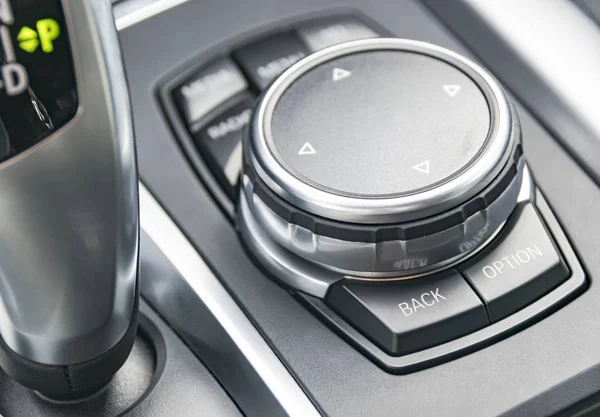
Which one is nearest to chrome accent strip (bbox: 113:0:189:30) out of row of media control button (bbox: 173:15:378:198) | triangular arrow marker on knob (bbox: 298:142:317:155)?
row of media control button (bbox: 173:15:378:198)

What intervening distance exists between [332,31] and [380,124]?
124 millimetres

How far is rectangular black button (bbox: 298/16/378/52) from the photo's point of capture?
527 millimetres

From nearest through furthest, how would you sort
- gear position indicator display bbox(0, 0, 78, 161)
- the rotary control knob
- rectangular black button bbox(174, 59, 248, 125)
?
gear position indicator display bbox(0, 0, 78, 161) < the rotary control knob < rectangular black button bbox(174, 59, 248, 125)

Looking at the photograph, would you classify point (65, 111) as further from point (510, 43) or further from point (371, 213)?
point (510, 43)

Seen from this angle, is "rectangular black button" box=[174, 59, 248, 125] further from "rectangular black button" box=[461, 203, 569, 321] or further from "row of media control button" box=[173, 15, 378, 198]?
"rectangular black button" box=[461, 203, 569, 321]

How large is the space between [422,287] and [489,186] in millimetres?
59

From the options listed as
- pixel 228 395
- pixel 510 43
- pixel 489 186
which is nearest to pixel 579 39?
pixel 510 43

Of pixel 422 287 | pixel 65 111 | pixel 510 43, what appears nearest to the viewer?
pixel 65 111

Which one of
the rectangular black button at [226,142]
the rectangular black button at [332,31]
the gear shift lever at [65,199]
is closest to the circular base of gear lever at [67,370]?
the gear shift lever at [65,199]

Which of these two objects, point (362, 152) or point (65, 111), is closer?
point (65, 111)

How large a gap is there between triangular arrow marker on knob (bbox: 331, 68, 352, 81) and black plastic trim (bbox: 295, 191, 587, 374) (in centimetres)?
12

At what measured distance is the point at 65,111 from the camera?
0.31 meters

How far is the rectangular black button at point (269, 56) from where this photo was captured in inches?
19.9

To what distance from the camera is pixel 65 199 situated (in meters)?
0.33
